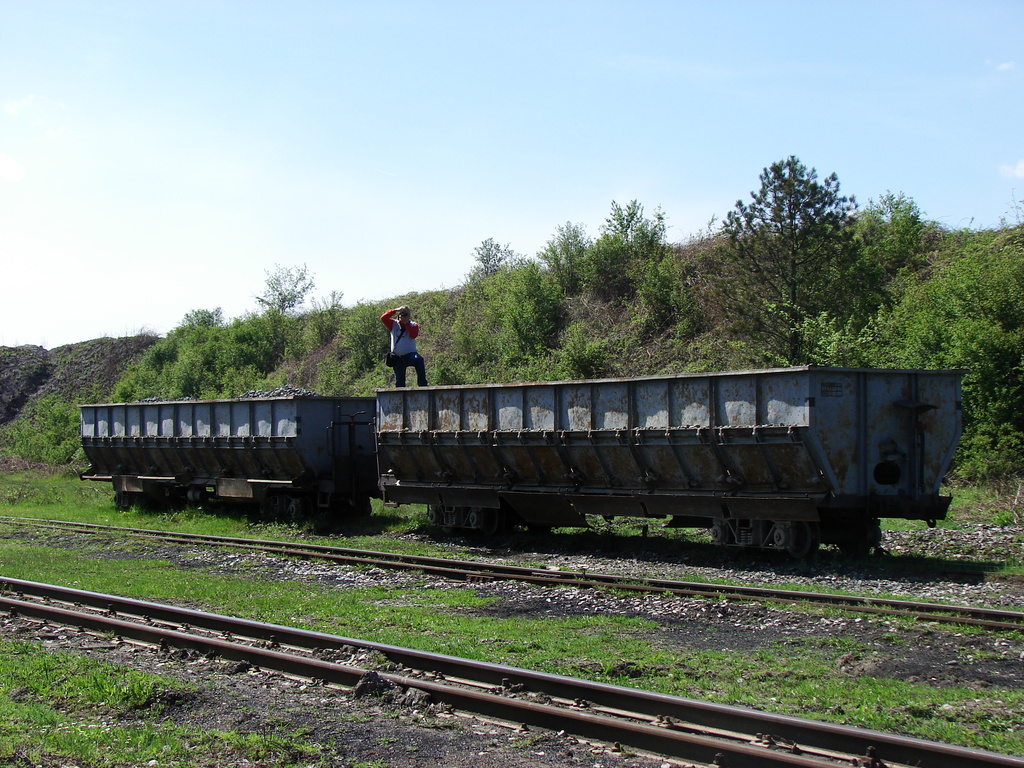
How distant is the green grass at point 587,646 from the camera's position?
21.0 ft

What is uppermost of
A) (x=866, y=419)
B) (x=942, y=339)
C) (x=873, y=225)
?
(x=873, y=225)

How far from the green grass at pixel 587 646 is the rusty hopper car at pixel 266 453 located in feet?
15.7

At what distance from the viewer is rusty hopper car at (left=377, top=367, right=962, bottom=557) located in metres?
13.0

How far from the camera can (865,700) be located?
670 centimetres

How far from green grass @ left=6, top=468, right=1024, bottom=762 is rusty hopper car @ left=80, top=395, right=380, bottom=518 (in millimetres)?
4780

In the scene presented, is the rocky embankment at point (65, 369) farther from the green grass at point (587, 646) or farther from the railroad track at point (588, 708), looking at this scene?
the railroad track at point (588, 708)

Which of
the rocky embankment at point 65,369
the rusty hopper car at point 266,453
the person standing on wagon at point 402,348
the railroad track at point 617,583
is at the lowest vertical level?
the railroad track at point 617,583

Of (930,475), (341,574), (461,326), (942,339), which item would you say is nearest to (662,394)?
(930,475)

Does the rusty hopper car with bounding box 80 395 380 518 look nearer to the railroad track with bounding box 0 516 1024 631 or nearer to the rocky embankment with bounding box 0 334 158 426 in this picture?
the railroad track with bounding box 0 516 1024 631

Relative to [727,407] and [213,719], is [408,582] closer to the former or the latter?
[727,407]

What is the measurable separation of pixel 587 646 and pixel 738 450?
18.6 ft

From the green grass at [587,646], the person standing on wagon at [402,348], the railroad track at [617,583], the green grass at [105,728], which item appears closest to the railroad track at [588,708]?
the green grass at [587,646]

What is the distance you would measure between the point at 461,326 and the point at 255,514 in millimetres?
20196

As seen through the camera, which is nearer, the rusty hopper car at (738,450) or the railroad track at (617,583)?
the railroad track at (617,583)
